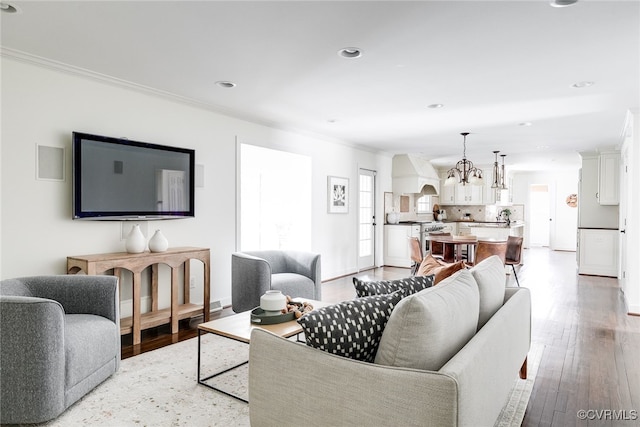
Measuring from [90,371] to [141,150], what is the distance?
6.94 ft

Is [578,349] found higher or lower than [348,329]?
lower

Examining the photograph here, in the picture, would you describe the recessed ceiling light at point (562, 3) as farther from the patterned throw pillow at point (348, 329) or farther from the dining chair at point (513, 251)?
the dining chair at point (513, 251)

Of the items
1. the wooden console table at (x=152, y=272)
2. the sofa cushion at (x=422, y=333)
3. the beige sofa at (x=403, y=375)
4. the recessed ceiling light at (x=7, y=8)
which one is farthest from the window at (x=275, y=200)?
the sofa cushion at (x=422, y=333)

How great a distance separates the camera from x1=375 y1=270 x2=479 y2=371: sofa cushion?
1.45m

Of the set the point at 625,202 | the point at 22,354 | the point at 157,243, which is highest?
the point at 625,202

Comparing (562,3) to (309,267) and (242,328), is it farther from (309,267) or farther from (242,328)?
(309,267)

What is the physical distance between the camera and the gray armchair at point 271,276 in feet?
13.2

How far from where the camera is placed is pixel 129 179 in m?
3.78

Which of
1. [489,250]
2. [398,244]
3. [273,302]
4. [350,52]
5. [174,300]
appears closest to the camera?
[273,302]

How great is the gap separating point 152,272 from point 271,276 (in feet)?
3.79

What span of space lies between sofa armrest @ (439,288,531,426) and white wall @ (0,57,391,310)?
3258 millimetres

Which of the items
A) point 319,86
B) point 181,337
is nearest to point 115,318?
point 181,337

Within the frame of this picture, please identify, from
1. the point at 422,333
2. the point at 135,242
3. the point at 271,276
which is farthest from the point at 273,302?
the point at 135,242

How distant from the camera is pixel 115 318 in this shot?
276cm
